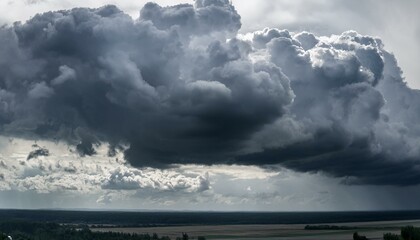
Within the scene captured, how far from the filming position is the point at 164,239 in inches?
7849

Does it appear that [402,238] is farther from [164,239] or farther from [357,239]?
[164,239]

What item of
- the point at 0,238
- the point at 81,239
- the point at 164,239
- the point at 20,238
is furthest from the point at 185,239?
the point at 0,238

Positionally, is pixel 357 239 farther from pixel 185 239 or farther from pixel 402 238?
pixel 185 239

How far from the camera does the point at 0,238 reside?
137 meters

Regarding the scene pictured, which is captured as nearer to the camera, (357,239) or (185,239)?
(357,239)

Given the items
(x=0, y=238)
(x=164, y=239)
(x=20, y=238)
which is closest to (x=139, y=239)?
(x=164, y=239)

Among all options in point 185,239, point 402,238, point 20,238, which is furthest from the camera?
point 185,239

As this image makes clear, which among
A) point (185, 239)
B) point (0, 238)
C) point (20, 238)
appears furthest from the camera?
point (185, 239)

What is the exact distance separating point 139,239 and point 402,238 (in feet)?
301

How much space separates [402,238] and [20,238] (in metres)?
117

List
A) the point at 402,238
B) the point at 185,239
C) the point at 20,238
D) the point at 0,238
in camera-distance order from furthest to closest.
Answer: the point at 185,239, the point at 20,238, the point at 402,238, the point at 0,238

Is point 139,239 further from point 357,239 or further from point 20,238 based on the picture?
point 357,239

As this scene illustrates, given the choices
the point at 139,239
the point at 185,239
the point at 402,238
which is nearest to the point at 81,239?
the point at 139,239

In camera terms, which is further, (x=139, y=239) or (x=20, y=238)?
(x=139, y=239)
